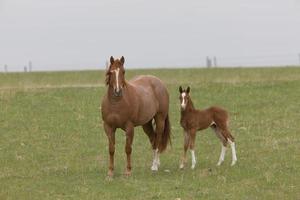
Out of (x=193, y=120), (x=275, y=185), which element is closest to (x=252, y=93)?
(x=193, y=120)

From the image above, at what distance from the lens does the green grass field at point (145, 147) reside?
11773mm

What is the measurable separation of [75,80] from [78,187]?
844 inches

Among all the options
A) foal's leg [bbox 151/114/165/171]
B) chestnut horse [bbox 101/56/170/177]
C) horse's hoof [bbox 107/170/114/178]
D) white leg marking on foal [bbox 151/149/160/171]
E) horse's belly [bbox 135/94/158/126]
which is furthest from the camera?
foal's leg [bbox 151/114/165/171]

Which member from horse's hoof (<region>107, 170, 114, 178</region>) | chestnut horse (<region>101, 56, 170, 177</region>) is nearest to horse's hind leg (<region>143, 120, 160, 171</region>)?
chestnut horse (<region>101, 56, 170, 177</region>)

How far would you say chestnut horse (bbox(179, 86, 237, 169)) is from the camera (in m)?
13.8

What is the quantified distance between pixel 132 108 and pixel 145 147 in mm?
4226

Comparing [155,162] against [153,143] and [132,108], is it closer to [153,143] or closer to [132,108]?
[153,143]

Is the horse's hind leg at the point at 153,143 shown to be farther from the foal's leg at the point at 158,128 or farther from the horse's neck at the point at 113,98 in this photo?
the horse's neck at the point at 113,98

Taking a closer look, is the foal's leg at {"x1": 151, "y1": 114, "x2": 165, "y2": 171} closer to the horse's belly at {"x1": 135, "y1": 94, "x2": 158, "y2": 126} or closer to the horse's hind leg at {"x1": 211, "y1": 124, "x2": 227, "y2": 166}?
the horse's belly at {"x1": 135, "y1": 94, "x2": 158, "y2": 126}

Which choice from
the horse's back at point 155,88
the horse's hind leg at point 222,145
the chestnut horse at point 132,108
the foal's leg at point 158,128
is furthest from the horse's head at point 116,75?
the horse's hind leg at point 222,145

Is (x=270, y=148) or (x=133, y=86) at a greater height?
(x=133, y=86)

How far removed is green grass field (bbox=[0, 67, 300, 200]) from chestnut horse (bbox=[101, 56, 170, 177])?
63 cm

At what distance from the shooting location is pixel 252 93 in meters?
26.2

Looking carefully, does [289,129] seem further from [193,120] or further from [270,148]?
[193,120]
